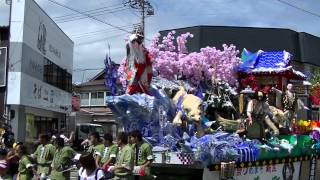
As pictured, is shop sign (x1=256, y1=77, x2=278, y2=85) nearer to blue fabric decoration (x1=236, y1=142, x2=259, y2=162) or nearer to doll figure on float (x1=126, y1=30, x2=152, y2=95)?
blue fabric decoration (x1=236, y1=142, x2=259, y2=162)

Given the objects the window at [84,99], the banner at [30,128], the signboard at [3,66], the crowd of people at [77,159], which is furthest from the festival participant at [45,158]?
the window at [84,99]

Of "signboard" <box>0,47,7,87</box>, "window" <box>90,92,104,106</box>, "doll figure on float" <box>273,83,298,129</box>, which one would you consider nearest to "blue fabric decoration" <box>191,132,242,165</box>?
"doll figure on float" <box>273,83,298,129</box>

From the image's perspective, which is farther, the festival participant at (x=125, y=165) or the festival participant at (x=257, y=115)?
the festival participant at (x=257, y=115)

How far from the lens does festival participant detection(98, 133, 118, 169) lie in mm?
9625

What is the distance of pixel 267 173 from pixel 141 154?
12.0 feet

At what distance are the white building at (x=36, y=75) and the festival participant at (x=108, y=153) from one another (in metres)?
14.4

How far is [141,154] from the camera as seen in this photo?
29.6ft

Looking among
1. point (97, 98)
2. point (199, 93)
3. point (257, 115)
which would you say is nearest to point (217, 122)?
point (199, 93)

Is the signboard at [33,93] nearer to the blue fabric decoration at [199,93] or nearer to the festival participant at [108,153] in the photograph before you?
the blue fabric decoration at [199,93]

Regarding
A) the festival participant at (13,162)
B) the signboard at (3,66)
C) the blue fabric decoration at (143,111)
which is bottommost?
the festival participant at (13,162)

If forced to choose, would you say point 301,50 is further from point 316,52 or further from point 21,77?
point 21,77

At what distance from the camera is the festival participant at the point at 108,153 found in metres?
9.62

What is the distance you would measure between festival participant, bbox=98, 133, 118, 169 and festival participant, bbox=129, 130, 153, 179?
0.69 m

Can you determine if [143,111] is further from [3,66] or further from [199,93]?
[3,66]
